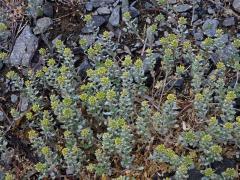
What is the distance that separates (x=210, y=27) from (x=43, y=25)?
5.19 ft

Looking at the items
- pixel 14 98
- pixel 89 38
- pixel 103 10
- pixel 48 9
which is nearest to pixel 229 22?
pixel 103 10

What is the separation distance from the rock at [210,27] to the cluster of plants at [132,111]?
18 centimetres

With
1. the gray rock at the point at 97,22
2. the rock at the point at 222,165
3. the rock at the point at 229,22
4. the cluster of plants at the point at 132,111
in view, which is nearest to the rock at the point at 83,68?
the cluster of plants at the point at 132,111

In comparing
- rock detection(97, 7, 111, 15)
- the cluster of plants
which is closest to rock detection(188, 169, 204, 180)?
the cluster of plants

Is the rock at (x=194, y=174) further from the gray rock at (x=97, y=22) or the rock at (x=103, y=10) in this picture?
the rock at (x=103, y=10)

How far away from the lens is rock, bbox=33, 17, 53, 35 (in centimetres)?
505

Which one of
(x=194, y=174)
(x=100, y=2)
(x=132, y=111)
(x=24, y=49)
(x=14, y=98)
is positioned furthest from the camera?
(x=100, y=2)

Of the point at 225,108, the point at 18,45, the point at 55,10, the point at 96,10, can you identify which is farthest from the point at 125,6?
the point at 225,108

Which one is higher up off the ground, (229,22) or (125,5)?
(125,5)

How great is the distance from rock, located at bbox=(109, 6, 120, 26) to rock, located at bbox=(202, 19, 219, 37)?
796 millimetres

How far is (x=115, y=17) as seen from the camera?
16.3ft

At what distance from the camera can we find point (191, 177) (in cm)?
402

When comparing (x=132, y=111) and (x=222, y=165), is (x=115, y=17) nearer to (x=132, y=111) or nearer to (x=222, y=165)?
(x=132, y=111)

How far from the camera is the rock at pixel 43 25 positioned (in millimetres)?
5051
